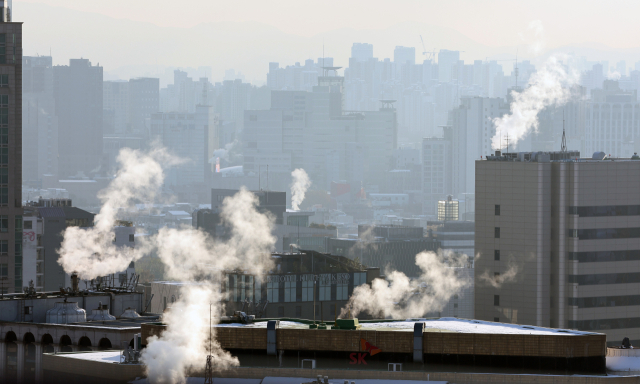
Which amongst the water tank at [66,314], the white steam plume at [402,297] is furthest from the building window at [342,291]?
the water tank at [66,314]

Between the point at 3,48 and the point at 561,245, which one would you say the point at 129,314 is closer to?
the point at 3,48

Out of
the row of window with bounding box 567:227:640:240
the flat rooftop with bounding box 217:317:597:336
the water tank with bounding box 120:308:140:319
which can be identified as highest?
the row of window with bounding box 567:227:640:240

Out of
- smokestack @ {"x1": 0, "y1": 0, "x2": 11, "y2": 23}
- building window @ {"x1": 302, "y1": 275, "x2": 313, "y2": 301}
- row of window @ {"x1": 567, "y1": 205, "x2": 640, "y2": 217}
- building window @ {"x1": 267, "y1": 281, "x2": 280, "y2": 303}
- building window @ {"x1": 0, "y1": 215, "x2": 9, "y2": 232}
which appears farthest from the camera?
building window @ {"x1": 302, "y1": 275, "x2": 313, "y2": 301}

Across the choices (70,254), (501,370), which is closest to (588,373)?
(501,370)

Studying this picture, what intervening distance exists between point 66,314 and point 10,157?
1395 inches

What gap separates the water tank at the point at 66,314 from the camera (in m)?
95.9

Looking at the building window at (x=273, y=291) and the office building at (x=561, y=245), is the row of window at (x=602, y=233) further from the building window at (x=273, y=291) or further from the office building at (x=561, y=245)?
the building window at (x=273, y=291)

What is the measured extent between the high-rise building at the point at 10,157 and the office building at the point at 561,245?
1996 inches

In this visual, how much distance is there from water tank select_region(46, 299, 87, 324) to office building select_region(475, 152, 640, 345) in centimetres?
5026

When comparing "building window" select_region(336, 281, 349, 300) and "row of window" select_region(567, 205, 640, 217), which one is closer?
"row of window" select_region(567, 205, 640, 217)

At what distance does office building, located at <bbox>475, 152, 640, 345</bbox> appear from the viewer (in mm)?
128250

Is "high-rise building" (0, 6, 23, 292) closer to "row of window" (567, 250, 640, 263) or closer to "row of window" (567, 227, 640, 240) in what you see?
"row of window" (567, 250, 640, 263)

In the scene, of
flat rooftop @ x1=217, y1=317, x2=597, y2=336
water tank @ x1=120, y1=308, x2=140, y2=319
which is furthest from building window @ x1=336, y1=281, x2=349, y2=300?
flat rooftop @ x1=217, y1=317, x2=597, y2=336

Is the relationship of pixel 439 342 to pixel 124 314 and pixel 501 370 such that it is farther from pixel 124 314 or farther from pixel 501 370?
pixel 124 314
